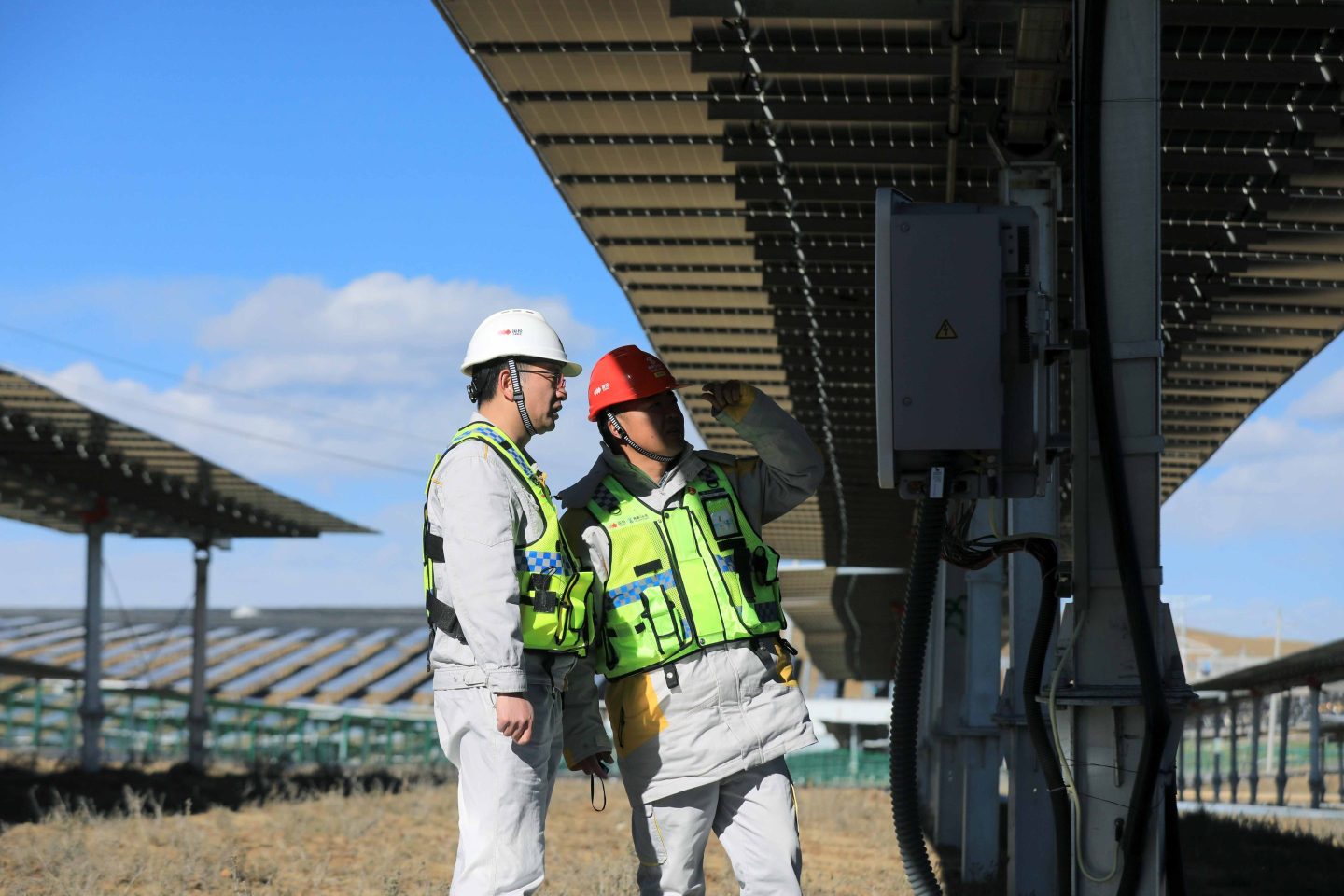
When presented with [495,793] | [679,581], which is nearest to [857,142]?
[679,581]

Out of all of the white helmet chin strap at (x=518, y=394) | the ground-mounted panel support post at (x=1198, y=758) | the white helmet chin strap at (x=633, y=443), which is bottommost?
the ground-mounted panel support post at (x=1198, y=758)

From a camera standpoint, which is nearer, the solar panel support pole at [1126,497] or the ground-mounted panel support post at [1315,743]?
the solar panel support pole at [1126,497]

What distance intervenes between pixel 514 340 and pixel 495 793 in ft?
4.84

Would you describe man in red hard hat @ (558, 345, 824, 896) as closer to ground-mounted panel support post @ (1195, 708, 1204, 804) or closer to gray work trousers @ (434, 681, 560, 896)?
gray work trousers @ (434, 681, 560, 896)

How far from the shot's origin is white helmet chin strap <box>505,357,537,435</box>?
5309 mm

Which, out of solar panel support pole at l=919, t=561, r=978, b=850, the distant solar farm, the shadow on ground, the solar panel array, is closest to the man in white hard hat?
the solar panel array

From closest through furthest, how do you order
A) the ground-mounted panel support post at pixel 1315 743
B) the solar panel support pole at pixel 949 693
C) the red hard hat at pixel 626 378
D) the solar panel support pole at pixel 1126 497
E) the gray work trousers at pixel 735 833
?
the gray work trousers at pixel 735 833
the solar panel support pole at pixel 1126 497
the red hard hat at pixel 626 378
the solar panel support pole at pixel 949 693
the ground-mounted panel support post at pixel 1315 743

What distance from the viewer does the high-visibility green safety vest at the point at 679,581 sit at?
5305mm

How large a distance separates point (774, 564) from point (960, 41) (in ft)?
15.9

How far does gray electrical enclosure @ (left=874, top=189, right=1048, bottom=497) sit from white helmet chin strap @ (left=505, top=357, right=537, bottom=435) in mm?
1167

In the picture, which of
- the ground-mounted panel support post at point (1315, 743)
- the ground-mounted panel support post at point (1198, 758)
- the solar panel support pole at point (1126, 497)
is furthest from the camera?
the ground-mounted panel support post at point (1198, 758)

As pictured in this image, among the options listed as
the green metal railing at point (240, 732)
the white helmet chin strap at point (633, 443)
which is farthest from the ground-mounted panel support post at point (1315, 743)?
the white helmet chin strap at point (633, 443)

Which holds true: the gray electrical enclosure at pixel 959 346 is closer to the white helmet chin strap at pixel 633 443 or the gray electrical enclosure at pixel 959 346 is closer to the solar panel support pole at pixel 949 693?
the white helmet chin strap at pixel 633 443

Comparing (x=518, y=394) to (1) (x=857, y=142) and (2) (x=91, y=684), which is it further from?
(2) (x=91, y=684)
